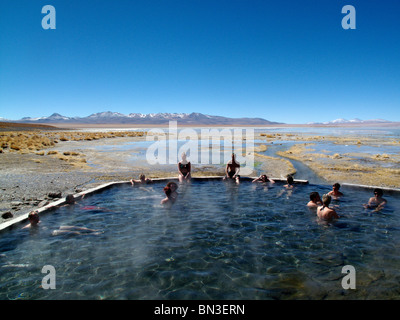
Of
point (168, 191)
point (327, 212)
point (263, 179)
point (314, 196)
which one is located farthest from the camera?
point (263, 179)

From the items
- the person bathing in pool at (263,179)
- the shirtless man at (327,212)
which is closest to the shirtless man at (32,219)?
the shirtless man at (327,212)

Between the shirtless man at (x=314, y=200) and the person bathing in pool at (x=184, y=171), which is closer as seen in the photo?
the shirtless man at (x=314, y=200)

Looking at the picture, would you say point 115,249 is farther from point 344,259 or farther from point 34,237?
point 344,259

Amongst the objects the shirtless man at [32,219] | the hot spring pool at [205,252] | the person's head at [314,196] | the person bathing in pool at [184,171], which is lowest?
the hot spring pool at [205,252]

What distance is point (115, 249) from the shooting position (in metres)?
5.84

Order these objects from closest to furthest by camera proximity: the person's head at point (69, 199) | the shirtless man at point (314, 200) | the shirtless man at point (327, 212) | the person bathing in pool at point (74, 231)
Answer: the person bathing in pool at point (74, 231) < the shirtless man at point (327, 212) < the shirtless man at point (314, 200) < the person's head at point (69, 199)

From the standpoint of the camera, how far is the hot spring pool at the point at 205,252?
4.49m

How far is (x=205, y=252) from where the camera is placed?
5.76 meters

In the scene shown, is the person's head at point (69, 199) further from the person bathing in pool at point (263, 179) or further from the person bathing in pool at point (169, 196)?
the person bathing in pool at point (263, 179)

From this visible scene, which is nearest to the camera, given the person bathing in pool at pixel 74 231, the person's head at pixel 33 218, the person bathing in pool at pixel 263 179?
the person bathing in pool at pixel 74 231

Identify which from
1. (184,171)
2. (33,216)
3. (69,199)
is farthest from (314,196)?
(33,216)

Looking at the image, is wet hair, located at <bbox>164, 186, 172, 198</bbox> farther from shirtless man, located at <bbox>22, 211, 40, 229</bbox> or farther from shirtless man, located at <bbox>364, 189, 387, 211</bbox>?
shirtless man, located at <bbox>364, 189, 387, 211</bbox>

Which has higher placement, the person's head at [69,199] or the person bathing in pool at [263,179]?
the person bathing in pool at [263,179]

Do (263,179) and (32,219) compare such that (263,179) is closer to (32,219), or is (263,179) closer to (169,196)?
(169,196)
